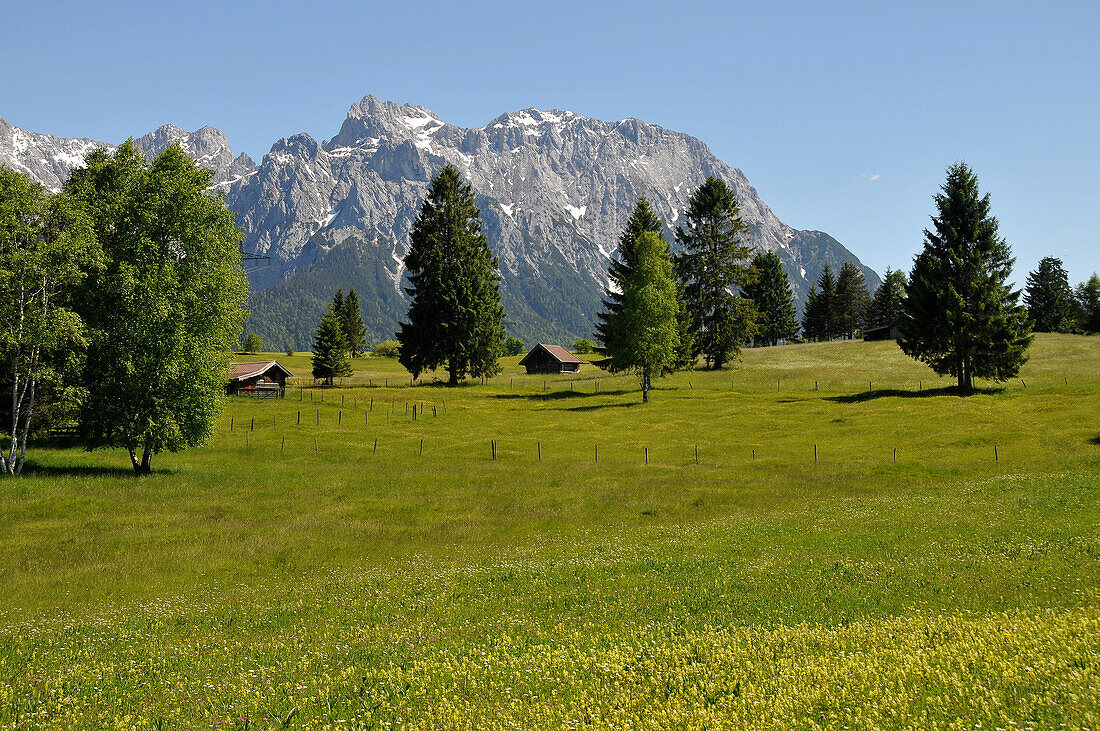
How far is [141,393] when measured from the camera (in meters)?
38.5

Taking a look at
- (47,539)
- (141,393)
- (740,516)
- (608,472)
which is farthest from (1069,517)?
(141,393)

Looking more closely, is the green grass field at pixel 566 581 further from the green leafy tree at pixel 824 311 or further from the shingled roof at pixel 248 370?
the green leafy tree at pixel 824 311

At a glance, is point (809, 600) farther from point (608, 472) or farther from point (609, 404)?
point (609, 404)

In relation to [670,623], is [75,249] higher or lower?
higher

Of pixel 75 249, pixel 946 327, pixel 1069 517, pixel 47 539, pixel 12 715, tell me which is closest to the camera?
pixel 12 715

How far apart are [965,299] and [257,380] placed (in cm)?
8846

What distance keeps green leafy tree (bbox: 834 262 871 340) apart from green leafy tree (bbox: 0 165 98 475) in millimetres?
144872

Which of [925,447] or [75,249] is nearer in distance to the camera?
[75,249]

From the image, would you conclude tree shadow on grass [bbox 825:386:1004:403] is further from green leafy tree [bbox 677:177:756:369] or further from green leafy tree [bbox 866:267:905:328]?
green leafy tree [bbox 866:267:905:328]

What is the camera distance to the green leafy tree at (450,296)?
3406 inches

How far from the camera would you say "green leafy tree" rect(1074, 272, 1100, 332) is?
435ft

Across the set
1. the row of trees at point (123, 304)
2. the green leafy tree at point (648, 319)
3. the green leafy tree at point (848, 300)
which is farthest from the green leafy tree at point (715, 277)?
the green leafy tree at point (848, 300)

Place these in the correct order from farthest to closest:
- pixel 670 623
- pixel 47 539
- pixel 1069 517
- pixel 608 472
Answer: pixel 608 472, pixel 47 539, pixel 1069 517, pixel 670 623

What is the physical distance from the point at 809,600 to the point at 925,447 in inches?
1483
